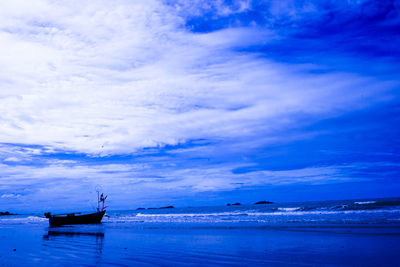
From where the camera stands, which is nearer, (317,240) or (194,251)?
(194,251)

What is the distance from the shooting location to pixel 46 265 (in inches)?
461

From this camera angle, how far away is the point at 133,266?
11.0 m

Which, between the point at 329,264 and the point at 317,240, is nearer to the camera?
the point at 329,264

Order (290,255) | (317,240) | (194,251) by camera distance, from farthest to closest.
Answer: (317,240) < (194,251) < (290,255)

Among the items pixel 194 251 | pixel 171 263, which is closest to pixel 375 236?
pixel 194 251

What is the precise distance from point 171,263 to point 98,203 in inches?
1565

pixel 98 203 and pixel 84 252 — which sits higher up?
pixel 98 203

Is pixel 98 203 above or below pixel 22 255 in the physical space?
above

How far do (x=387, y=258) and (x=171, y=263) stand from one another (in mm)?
7448

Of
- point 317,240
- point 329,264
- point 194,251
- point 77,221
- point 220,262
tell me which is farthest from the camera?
point 77,221

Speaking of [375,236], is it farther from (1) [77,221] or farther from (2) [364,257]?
(1) [77,221]

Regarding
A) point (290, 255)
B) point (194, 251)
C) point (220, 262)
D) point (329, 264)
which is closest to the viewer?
point (329, 264)

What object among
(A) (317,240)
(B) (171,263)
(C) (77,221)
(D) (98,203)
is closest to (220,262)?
(B) (171,263)

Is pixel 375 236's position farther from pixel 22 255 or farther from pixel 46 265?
pixel 22 255
